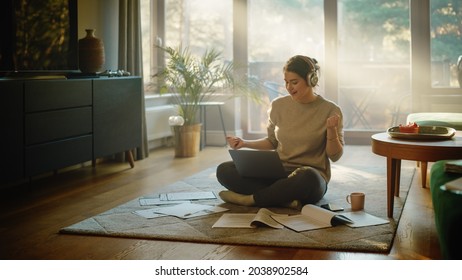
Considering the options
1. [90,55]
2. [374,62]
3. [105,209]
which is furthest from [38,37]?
[374,62]

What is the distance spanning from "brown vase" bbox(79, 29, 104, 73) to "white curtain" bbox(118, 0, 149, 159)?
0.58 m

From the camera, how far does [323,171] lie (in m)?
3.43

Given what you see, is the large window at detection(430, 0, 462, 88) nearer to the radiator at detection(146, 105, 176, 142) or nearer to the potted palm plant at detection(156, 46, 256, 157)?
the potted palm plant at detection(156, 46, 256, 157)

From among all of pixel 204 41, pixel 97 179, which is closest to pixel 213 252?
pixel 97 179

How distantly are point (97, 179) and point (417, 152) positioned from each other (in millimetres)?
2322

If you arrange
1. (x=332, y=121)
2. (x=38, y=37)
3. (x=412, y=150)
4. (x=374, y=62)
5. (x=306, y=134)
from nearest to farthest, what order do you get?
(x=412, y=150)
(x=332, y=121)
(x=306, y=134)
(x=38, y=37)
(x=374, y=62)

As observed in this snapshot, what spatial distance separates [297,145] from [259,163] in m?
0.24

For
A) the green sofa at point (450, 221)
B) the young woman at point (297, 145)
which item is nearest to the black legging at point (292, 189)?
the young woman at point (297, 145)

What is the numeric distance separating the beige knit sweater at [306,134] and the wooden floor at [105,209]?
54cm

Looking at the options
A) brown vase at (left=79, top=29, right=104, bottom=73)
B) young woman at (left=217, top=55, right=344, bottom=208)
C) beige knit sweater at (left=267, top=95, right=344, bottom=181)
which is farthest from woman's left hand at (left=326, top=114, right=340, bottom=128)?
brown vase at (left=79, top=29, right=104, bottom=73)

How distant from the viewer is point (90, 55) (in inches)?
183

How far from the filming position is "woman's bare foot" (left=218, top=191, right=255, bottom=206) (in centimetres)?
338

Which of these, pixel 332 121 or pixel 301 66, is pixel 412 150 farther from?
pixel 301 66

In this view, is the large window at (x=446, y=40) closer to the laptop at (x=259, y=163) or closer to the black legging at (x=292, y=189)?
the black legging at (x=292, y=189)
